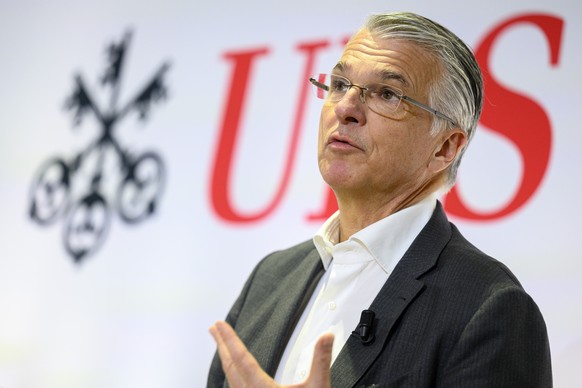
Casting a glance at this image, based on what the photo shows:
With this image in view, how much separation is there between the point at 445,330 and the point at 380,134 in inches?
21.0

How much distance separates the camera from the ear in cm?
219

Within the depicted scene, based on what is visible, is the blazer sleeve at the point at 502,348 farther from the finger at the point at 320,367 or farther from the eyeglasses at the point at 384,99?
the eyeglasses at the point at 384,99

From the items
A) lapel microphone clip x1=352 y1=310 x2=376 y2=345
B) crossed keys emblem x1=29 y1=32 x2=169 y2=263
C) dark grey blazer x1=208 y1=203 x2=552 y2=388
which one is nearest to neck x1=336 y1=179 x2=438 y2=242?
dark grey blazer x1=208 y1=203 x2=552 y2=388

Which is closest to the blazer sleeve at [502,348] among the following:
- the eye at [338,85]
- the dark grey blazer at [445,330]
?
the dark grey blazer at [445,330]

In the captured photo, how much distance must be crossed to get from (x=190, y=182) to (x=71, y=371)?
0.89 m

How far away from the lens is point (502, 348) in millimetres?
1732

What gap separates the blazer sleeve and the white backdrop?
739mm

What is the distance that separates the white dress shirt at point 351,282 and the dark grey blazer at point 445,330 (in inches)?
1.8

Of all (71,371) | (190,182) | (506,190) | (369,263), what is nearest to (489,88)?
(506,190)

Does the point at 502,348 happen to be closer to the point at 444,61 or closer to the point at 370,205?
the point at 370,205

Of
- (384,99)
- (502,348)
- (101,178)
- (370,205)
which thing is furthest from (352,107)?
(101,178)

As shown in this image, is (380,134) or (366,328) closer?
(366,328)

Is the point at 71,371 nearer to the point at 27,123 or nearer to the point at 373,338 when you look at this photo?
the point at 27,123

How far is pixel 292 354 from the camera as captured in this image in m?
2.04
